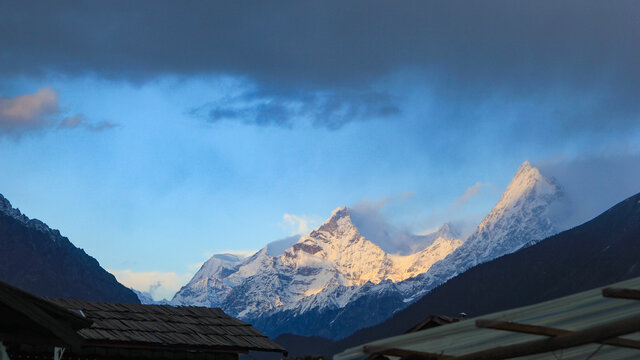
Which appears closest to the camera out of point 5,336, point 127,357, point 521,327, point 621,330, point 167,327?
point 621,330

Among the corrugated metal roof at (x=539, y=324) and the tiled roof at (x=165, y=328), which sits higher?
the tiled roof at (x=165, y=328)

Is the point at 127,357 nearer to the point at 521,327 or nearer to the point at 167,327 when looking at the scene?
the point at 167,327

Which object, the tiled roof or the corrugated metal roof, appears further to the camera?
the tiled roof

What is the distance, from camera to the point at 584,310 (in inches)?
253

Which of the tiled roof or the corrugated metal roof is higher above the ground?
the tiled roof

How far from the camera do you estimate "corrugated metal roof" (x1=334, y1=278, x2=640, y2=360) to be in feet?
21.1

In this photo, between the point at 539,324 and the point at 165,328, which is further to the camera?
the point at 165,328

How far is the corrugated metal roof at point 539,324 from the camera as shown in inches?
253

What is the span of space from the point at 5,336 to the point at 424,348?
4105 millimetres

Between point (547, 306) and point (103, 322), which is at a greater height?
point (103, 322)

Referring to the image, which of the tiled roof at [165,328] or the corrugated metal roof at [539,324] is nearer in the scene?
the corrugated metal roof at [539,324]

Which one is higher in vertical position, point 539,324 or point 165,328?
point 165,328

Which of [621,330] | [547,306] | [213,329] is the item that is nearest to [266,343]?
[213,329]

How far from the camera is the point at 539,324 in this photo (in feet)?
21.7
